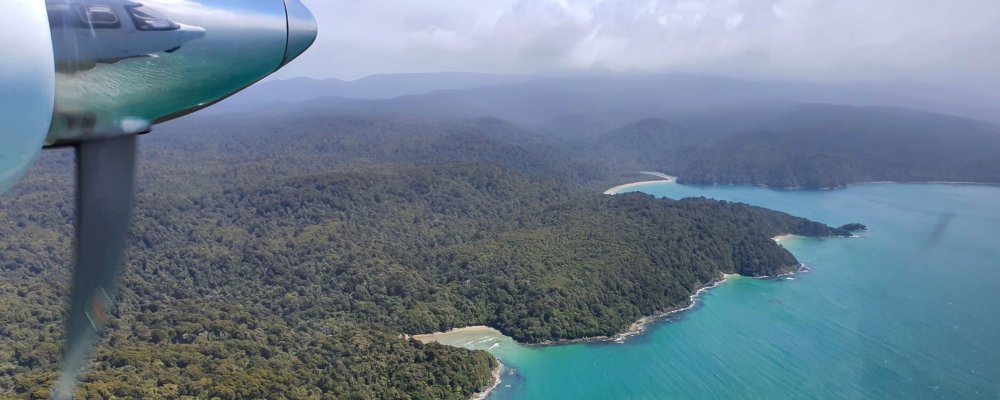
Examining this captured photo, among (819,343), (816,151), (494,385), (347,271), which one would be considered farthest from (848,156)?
(494,385)

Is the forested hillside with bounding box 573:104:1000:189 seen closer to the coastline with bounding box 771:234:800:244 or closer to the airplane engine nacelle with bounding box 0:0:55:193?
the coastline with bounding box 771:234:800:244

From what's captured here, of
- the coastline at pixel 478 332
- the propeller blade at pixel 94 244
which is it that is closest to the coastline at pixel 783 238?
the coastline at pixel 478 332

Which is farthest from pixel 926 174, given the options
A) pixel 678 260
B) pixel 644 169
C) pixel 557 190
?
pixel 678 260

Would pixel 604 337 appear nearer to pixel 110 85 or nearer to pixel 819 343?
pixel 819 343

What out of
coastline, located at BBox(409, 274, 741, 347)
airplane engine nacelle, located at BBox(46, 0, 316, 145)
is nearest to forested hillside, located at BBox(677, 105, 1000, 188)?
coastline, located at BBox(409, 274, 741, 347)

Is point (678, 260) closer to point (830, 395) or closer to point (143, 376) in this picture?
point (830, 395)
